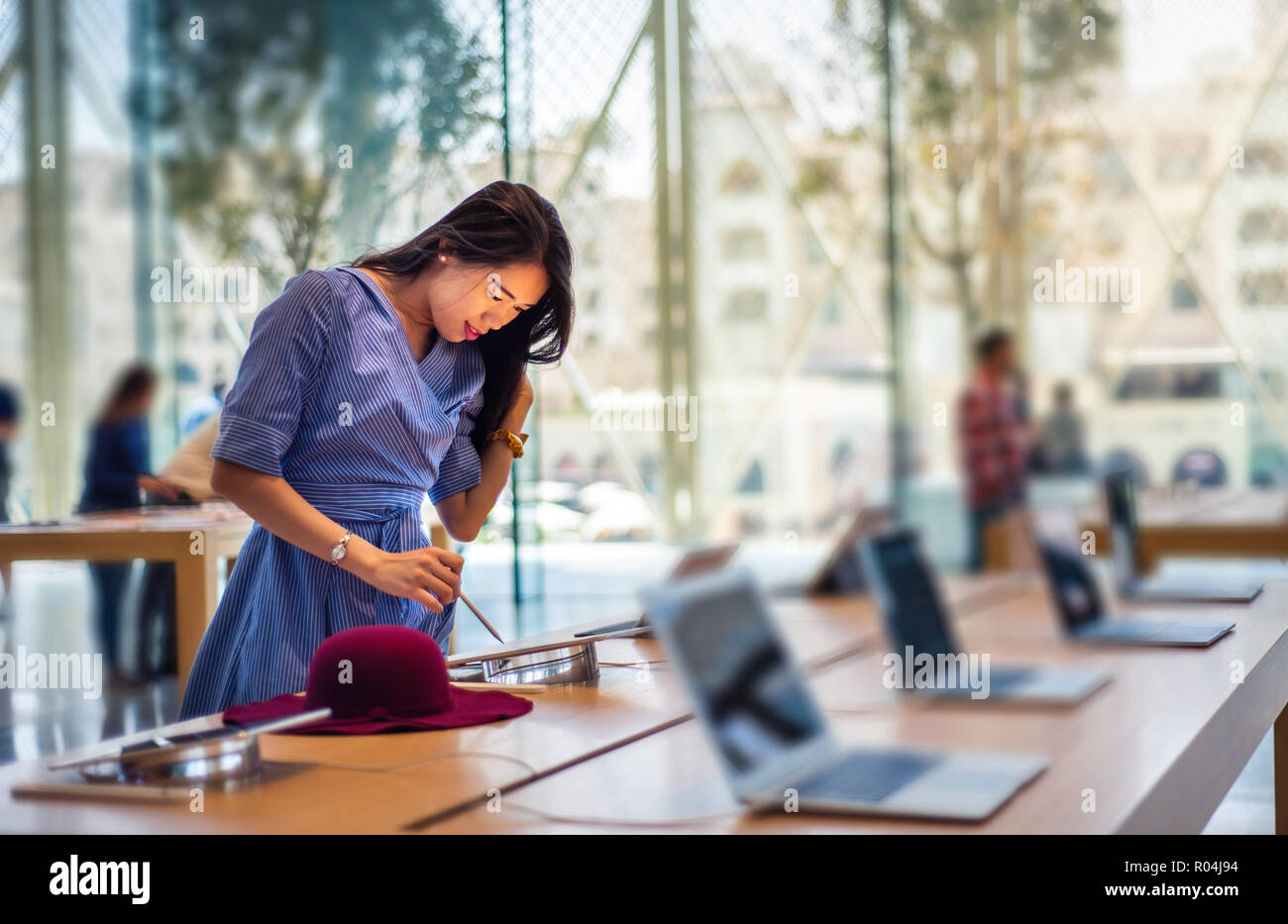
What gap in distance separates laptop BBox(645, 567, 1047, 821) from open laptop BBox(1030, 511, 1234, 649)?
812mm

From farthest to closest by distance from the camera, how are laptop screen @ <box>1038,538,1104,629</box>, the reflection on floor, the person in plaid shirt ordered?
the person in plaid shirt, the reflection on floor, laptop screen @ <box>1038,538,1104,629</box>

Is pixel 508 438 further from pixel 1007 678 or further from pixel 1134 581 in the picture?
pixel 1134 581

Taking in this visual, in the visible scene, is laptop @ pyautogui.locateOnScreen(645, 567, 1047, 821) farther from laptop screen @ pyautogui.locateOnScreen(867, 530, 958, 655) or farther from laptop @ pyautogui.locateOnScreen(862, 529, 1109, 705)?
laptop screen @ pyautogui.locateOnScreen(867, 530, 958, 655)

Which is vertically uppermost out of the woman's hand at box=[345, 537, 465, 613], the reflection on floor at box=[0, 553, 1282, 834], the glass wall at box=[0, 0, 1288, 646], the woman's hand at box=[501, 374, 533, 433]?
the glass wall at box=[0, 0, 1288, 646]

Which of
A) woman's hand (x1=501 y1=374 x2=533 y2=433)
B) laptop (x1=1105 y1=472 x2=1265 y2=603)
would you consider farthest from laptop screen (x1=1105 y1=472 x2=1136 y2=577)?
woman's hand (x1=501 y1=374 x2=533 y2=433)

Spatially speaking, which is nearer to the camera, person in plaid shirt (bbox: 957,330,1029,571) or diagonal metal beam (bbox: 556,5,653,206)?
person in plaid shirt (bbox: 957,330,1029,571)

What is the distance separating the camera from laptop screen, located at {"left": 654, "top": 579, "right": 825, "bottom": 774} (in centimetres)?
96

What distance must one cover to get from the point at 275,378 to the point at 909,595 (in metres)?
0.79

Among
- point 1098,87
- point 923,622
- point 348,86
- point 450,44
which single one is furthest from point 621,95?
point 923,622

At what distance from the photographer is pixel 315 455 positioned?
1.52 metres

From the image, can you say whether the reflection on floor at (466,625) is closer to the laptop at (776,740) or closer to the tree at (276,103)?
the laptop at (776,740)

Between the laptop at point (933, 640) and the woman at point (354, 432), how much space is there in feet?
1.67

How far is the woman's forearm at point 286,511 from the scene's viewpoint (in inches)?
56.7

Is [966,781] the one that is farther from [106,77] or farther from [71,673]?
[106,77]
